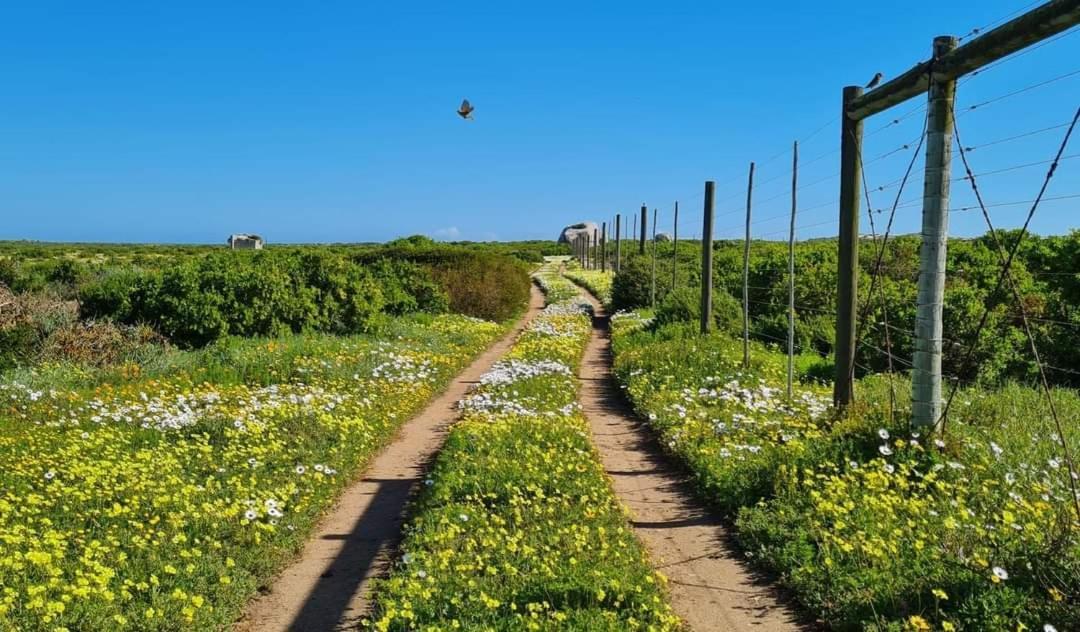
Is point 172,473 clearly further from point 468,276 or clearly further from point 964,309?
point 468,276

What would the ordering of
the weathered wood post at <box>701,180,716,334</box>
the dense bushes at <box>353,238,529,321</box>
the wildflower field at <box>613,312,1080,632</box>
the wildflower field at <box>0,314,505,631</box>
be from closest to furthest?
the wildflower field at <box>613,312,1080,632</box> → the wildflower field at <box>0,314,505,631</box> → the weathered wood post at <box>701,180,716,334</box> → the dense bushes at <box>353,238,529,321</box>

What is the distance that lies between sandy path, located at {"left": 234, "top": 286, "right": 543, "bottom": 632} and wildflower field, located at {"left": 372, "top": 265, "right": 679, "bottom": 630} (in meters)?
0.23

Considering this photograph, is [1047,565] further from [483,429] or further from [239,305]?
[239,305]

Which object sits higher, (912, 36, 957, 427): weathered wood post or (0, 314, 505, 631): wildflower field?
(912, 36, 957, 427): weathered wood post

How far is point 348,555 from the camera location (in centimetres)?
566

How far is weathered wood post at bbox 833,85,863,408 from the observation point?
785 cm

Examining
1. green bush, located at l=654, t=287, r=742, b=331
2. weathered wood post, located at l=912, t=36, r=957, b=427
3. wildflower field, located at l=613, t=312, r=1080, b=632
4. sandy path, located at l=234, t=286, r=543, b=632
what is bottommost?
sandy path, located at l=234, t=286, r=543, b=632

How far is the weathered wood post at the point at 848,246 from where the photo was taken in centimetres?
785

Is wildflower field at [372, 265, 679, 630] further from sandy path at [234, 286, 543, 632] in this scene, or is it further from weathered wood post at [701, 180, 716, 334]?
weathered wood post at [701, 180, 716, 334]

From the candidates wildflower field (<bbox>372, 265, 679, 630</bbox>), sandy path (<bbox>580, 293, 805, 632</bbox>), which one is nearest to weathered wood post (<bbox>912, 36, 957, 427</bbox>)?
sandy path (<bbox>580, 293, 805, 632</bbox>)

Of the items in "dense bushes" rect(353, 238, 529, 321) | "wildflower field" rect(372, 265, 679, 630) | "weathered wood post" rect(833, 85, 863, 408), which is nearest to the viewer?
"wildflower field" rect(372, 265, 679, 630)

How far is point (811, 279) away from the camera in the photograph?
16.1 m

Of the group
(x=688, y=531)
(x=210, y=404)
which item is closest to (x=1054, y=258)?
(x=688, y=531)

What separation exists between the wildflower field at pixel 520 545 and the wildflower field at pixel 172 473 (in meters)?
1.08
